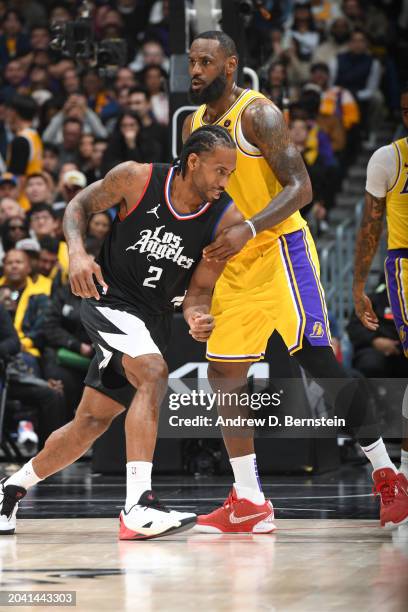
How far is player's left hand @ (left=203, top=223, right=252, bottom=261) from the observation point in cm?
513

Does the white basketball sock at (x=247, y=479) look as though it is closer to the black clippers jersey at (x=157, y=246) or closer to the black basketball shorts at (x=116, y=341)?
the black basketball shorts at (x=116, y=341)

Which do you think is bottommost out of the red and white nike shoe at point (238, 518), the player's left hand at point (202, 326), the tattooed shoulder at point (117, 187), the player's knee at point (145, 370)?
the red and white nike shoe at point (238, 518)

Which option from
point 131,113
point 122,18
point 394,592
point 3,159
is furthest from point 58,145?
point 394,592

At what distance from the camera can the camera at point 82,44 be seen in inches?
410

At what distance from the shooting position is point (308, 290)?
5566 millimetres

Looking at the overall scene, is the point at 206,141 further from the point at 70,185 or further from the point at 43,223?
the point at 70,185

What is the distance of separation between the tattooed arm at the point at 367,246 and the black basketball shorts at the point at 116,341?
1.13 metres

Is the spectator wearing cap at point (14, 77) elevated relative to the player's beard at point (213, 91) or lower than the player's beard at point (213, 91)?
elevated

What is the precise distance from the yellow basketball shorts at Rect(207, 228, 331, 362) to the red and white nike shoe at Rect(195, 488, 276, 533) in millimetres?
652

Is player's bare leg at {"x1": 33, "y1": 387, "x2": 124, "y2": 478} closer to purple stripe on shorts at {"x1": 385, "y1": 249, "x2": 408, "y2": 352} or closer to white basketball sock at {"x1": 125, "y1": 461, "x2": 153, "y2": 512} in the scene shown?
white basketball sock at {"x1": 125, "y1": 461, "x2": 153, "y2": 512}

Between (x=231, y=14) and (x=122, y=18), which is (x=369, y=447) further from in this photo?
(x=122, y=18)

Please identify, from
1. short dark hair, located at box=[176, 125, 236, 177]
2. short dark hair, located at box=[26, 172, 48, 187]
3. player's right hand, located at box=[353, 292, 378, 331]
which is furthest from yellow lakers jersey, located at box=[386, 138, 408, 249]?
short dark hair, located at box=[26, 172, 48, 187]

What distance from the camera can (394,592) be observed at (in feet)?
12.8

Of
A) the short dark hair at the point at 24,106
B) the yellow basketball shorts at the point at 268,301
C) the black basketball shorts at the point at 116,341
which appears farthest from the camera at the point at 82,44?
the black basketball shorts at the point at 116,341
